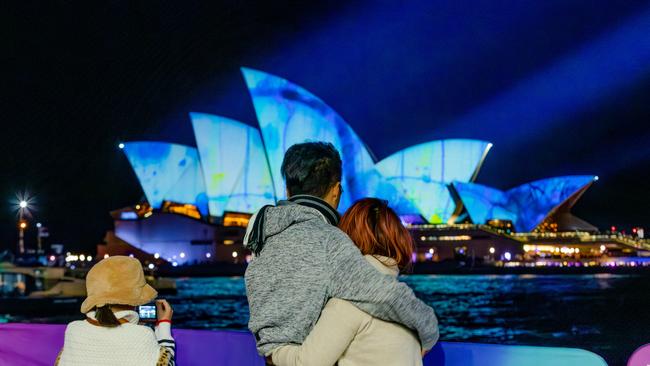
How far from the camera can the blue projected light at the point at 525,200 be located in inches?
1962

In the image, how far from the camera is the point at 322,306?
6.45 ft

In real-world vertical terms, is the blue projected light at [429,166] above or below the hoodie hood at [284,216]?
above

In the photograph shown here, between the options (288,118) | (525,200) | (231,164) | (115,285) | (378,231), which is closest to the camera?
(378,231)

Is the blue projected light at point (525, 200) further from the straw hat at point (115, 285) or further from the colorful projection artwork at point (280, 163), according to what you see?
the straw hat at point (115, 285)

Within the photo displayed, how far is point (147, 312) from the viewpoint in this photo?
2.47m

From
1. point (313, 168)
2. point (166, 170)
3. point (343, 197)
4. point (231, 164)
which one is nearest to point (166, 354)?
point (313, 168)

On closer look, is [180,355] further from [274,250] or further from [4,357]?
[274,250]

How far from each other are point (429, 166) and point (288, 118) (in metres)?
10.3

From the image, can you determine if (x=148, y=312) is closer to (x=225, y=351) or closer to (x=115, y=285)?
(x=115, y=285)

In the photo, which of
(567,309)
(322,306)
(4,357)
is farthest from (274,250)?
(567,309)

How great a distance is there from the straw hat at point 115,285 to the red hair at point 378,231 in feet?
1.96

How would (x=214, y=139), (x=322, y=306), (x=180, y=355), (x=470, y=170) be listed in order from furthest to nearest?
(x=470, y=170)
(x=214, y=139)
(x=180, y=355)
(x=322, y=306)

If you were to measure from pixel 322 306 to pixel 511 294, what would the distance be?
24.4m

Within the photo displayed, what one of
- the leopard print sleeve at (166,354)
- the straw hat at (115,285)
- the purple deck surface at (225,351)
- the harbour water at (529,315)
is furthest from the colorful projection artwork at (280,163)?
the straw hat at (115,285)
